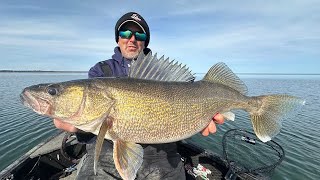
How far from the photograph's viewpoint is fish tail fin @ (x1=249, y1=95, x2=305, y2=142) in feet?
13.6

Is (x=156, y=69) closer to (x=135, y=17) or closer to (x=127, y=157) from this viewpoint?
(x=127, y=157)

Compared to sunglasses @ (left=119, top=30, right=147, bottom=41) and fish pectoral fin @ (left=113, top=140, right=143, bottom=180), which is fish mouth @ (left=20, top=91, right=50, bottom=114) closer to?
fish pectoral fin @ (left=113, top=140, right=143, bottom=180)

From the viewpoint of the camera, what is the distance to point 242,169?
5711 millimetres

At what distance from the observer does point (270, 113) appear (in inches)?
167

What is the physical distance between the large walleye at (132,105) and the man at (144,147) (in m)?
0.62

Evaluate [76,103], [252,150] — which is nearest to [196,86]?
[76,103]

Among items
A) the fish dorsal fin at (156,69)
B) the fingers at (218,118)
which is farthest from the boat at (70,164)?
the fish dorsal fin at (156,69)

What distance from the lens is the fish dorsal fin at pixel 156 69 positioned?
150 inches

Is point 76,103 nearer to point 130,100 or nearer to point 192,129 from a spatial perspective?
point 130,100

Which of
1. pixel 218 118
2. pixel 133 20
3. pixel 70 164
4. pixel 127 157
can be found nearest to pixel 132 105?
pixel 127 157

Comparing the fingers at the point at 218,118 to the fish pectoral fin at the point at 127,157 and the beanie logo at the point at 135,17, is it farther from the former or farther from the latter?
the beanie logo at the point at 135,17

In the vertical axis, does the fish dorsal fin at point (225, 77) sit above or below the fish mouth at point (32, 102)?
above

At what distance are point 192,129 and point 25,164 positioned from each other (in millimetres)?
4655

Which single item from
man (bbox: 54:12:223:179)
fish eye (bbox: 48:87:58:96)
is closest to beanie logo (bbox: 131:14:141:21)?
man (bbox: 54:12:223:179)
